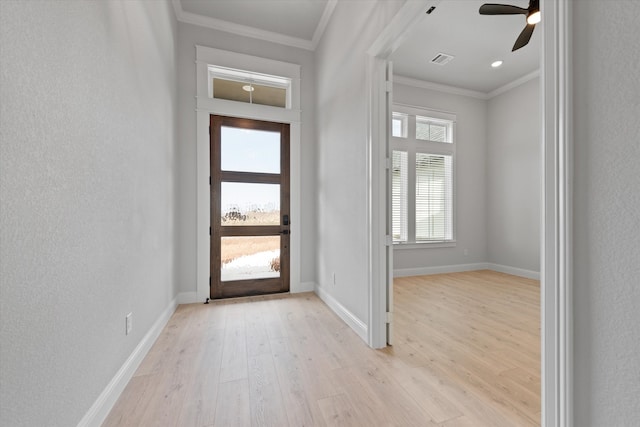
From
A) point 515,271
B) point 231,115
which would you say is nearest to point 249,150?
point 231,115

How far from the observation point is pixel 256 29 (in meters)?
3.38

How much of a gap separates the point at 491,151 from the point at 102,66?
5.90 metres

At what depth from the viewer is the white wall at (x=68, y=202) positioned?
0.86 metres

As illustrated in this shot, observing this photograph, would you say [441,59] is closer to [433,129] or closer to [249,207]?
[433,129]

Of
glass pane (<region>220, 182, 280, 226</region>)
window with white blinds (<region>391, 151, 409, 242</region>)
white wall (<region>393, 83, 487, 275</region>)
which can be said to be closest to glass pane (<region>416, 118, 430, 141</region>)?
white wall (<region>393, 83, 487, 275</region>)

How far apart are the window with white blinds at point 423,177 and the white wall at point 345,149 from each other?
1.82 metres

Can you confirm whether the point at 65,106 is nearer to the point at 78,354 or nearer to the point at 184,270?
the point at 78,354

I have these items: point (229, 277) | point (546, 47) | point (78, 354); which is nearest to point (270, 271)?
point (229, 277)

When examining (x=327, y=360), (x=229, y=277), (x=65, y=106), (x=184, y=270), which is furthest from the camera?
(x=229, y=277)

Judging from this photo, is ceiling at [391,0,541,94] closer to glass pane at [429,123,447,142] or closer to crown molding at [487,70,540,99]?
crown molding at [487,70,540,99]

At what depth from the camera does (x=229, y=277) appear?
11.0 ft

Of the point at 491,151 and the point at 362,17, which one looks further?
the point at 491,151

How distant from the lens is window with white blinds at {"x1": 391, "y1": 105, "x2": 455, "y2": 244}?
4711 millimetres

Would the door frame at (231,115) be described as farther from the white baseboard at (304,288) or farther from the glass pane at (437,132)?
the glass pane at (437,132)
